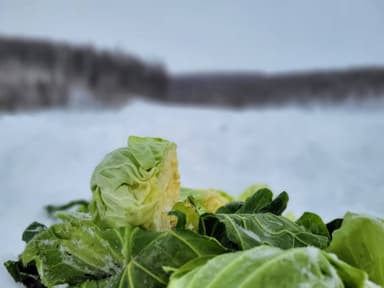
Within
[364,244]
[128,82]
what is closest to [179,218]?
[364,244]

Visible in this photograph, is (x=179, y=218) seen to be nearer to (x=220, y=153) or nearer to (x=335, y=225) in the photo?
(x=335, y=225)

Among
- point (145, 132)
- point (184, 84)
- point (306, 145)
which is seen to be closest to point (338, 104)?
point (306, 145)

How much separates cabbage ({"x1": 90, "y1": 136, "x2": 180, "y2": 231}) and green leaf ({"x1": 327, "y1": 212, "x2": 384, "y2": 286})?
311 mm

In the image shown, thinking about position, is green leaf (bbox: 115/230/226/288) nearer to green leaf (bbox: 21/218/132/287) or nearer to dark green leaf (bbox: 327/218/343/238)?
green leaf (bbox: 21/218/132/287)

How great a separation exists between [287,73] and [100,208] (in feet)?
12.4

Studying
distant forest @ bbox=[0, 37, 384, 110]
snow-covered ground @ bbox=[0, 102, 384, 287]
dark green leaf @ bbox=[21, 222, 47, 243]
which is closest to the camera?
dark green leaf @ bbox=[21, 222, 47, 243]

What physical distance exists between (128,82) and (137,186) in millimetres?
3628

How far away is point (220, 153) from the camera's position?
311cm

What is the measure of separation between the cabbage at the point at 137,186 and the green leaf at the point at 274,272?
0.20 metres

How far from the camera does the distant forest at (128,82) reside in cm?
365

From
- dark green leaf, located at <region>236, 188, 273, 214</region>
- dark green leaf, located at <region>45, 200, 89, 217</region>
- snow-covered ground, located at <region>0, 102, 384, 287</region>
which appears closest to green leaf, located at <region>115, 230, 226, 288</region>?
dark green leaf, located at <region>236, 188, 273, 214</region>

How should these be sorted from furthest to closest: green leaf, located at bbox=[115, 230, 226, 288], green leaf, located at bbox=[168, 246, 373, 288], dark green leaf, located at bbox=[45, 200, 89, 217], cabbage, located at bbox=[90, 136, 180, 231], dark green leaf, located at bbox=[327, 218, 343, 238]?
dark green leaf, located at bbox=[45, 200, 89, 217]
dark green leaf, located at bbox=[327, 218, 343, 238]
cabbage, located at bbox=[90, 136, 180, 231]
green leaf, located at bbox=[115, 230, 226, 288]
green leaf, located at bbox=[168, 246, 373, 288]

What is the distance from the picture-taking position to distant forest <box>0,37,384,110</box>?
12.0 ft

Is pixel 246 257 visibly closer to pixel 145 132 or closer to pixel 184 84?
pixel 145 132
